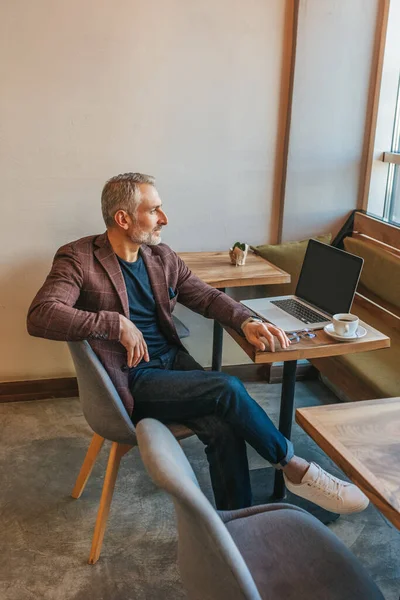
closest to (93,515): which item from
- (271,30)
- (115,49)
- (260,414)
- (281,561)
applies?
(260,414)

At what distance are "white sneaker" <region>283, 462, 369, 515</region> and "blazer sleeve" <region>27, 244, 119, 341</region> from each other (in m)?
0.75

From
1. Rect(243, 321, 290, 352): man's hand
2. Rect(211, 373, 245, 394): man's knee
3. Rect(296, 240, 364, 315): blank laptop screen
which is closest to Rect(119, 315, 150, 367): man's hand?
Rect(211, 373, 245, 394): man's knee

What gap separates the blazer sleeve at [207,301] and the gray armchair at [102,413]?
45 cm

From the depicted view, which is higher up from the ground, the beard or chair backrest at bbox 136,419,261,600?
the beard

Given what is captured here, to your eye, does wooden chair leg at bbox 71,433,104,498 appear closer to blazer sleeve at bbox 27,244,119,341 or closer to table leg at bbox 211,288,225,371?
blazer sleeve at bbox 27,244,119,341

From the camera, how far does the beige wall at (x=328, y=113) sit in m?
2.95

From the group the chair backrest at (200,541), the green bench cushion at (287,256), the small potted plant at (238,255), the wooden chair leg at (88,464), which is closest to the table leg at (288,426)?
the wooden chair leg at (88,464)

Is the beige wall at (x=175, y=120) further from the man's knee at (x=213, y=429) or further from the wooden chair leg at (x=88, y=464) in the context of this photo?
the man's knee at (x=213, y=429)

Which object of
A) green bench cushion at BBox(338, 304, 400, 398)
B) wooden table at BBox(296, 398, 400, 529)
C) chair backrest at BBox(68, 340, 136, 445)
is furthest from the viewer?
green bench cushion at BBox(338, 304, 400, 398)

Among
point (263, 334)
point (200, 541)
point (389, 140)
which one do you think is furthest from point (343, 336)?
point (389, 140)

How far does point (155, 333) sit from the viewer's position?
2225 millimetres

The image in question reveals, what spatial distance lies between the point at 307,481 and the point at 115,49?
6.82 feet

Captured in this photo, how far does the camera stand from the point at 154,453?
1075 mm

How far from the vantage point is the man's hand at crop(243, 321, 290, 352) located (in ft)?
6.40
